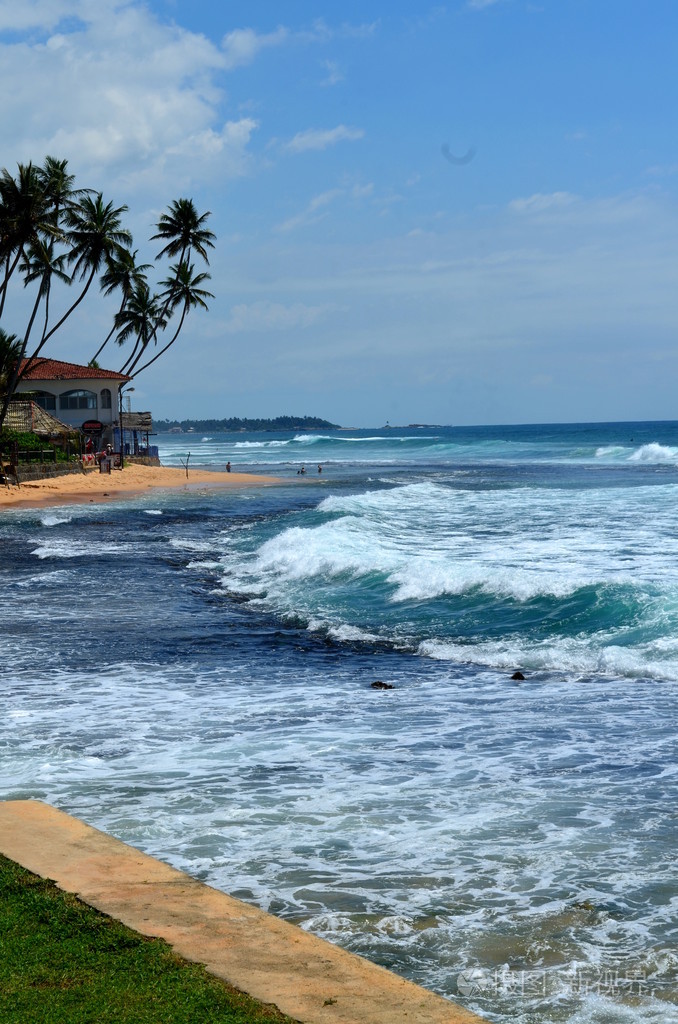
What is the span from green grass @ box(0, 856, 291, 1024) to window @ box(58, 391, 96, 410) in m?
58.6

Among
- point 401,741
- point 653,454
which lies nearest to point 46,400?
point 653,454

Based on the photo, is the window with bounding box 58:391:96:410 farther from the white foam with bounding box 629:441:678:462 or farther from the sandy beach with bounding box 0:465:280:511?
the white foam with bounding box 629:441:678:462

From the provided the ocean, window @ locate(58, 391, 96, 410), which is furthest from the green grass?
window @ locate(58, 391, 96, 410)

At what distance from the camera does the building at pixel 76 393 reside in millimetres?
60562

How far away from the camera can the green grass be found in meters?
3.68

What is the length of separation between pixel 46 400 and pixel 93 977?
59.8 m

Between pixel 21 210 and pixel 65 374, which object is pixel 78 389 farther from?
pixel 21 210

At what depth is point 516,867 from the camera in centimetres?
568

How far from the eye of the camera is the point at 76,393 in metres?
61.2

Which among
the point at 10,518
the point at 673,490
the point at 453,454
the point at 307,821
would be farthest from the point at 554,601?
the point at 453,454

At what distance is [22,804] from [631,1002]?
12.3 feet

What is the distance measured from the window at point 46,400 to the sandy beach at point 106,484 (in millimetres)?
6604

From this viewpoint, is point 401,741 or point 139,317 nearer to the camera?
point 401,741

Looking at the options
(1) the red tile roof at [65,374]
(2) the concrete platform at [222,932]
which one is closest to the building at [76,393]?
(1) the red tile roof at [65,374]
